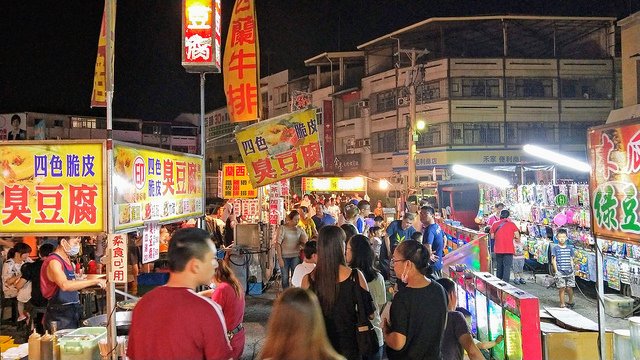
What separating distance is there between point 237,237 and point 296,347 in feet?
35.4

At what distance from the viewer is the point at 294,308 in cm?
274

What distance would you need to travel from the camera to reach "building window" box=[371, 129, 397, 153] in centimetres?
4234

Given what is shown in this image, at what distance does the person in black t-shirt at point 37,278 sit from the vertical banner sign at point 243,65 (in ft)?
15.5

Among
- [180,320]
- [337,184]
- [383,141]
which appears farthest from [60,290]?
[383,141]

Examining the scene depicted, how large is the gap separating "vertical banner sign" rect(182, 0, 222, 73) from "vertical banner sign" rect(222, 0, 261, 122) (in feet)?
4.83

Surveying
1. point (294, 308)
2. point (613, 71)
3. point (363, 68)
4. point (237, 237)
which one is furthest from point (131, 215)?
point (363, 68)

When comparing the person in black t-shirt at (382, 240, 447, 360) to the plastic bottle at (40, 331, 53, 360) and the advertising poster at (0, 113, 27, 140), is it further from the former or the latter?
the advertising poster at (0, 113, 27, 140)

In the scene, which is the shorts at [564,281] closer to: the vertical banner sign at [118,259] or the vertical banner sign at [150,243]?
the vertical banner sign at [150,243]

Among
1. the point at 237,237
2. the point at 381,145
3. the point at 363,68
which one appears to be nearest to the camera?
the point at 237,237

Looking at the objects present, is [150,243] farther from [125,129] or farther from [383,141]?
[125,129]

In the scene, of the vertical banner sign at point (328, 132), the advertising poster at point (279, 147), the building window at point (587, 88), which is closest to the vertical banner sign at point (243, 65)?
the advertising poster at point (279, 147)

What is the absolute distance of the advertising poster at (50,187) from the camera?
5.13 metres

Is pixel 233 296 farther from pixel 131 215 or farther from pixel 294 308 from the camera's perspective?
pixel 294 308

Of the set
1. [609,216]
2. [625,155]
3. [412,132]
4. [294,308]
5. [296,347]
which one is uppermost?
[412,132]
